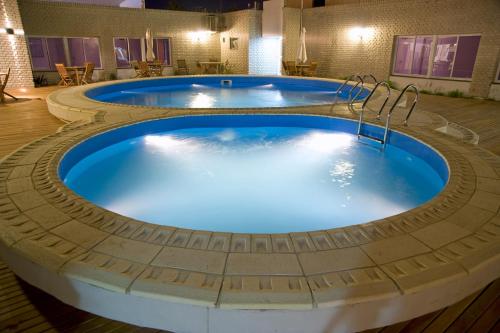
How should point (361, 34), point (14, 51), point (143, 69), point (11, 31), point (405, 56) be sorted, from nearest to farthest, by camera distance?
point (11, 31) → point (14, 51) → point (361, 34) → point (143, 69) → point (405, 56)

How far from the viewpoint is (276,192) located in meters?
3.85

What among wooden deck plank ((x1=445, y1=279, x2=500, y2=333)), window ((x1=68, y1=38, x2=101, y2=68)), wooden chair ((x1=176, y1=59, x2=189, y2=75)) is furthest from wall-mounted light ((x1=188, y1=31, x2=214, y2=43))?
wooden deck plank ((x1=445, y1=279, x2=500, y2=333))

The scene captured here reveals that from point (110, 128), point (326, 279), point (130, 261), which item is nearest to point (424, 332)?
point (326, 279)

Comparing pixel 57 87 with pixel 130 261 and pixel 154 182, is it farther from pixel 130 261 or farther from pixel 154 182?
pixel 130 261

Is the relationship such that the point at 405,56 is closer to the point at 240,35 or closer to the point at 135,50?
the point at 240,35

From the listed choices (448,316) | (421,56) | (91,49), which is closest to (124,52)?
(91,49)

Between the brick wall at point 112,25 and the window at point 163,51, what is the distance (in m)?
0.37

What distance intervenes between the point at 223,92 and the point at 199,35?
17.6 ft

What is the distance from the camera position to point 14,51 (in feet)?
30.7

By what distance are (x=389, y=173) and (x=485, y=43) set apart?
654 centimetres

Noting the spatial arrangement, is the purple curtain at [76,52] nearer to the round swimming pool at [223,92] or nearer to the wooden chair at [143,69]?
the wooden chair at [143,69]

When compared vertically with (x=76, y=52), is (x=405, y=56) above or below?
below

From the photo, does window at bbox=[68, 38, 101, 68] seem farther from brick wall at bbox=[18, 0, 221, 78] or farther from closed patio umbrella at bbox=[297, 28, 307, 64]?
closed patio umbrella at bbox=[297, 28, 307, 64]

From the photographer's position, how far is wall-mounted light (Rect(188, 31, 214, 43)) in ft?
45.5
